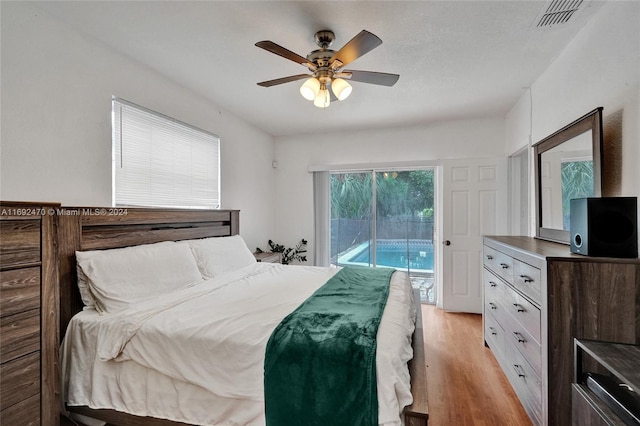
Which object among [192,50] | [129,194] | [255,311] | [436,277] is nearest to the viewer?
[255,311]

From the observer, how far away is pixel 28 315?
135cm

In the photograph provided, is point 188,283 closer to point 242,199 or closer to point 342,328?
point 342,328

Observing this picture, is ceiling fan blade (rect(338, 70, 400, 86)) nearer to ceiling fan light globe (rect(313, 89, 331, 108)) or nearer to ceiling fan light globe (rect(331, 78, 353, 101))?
ceiling fan light globe (rect(331, 78, 353, 101))

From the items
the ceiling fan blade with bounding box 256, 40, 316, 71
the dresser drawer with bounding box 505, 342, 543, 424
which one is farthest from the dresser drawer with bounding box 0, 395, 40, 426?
the dresser drawer with bounding box 505, 342, 543, 424

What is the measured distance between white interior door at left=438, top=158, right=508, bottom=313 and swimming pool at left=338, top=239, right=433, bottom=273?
436 millimetres

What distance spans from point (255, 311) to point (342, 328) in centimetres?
57

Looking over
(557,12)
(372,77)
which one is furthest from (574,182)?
(372,77)

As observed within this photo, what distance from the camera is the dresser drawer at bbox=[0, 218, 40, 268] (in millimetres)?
1271

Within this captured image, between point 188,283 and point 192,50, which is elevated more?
point 192,50

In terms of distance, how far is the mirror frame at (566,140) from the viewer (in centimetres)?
168

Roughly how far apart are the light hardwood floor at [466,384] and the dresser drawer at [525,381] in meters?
0.15

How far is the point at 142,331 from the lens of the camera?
149 centimetres

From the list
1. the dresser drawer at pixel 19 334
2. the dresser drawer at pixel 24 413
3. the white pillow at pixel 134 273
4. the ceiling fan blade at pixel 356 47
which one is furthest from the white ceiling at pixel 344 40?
the dresser drawer at pixel 24 413

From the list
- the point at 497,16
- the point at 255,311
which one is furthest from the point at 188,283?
the point at 497,16
